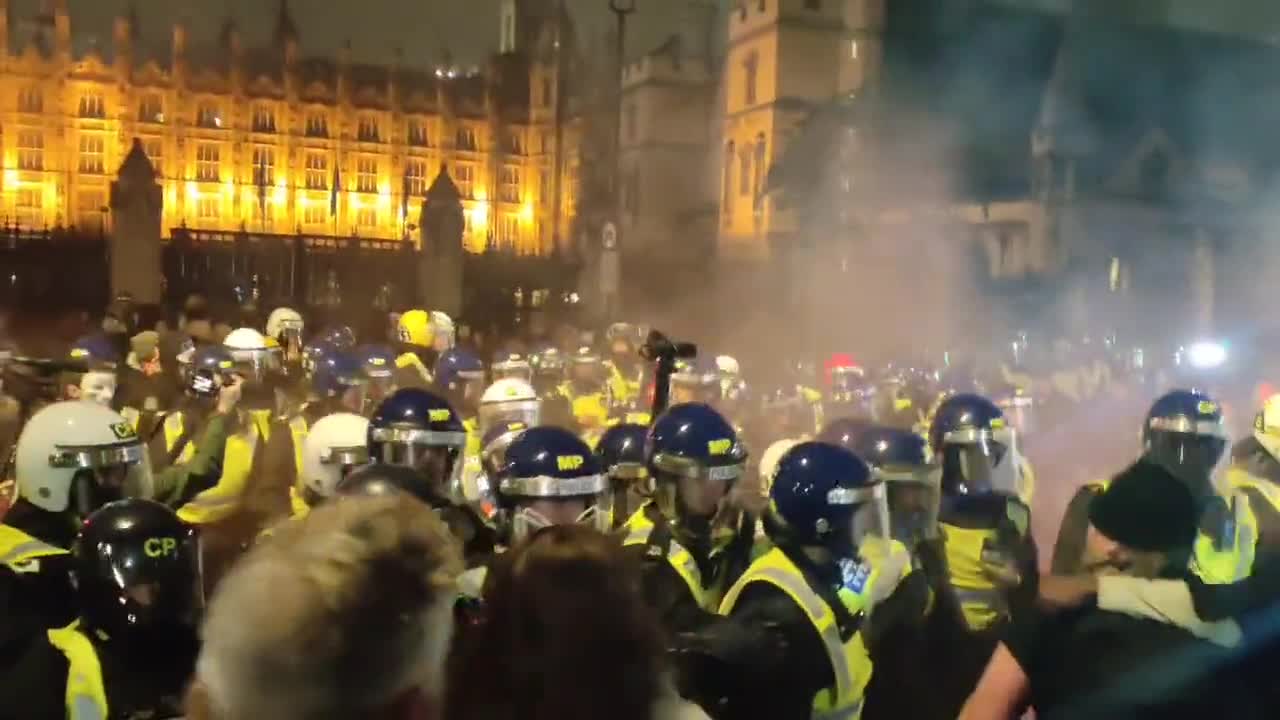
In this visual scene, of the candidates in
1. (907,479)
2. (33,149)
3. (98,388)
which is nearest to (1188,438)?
(907,479)

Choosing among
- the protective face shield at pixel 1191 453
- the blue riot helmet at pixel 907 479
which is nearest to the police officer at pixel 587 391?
the blue riot helmet at pixel 907 479

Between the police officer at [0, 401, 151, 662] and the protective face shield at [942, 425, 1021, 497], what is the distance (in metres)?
3.62

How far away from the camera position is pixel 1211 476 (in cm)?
565

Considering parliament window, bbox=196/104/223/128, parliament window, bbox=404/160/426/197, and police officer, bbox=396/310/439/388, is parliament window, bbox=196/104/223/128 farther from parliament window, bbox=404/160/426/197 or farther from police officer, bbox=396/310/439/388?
police officer, bbox=396/310/439/388

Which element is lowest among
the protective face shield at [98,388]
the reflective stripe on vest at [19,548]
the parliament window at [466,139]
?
the reflective stripe on vest at [19,548]

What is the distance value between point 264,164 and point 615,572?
214 ft

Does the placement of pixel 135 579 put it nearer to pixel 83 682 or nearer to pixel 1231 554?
pixel 83 682

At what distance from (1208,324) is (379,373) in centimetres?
3228

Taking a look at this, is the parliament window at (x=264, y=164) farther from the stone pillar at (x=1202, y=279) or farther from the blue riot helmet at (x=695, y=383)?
the blue riot helmet at (x=695, y=383)

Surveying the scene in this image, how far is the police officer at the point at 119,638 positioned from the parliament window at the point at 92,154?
61543mm

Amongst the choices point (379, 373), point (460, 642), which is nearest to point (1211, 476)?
point (460, 642)

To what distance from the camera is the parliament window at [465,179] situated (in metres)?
67.6

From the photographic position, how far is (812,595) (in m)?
3.32

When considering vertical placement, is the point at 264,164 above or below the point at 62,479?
above
